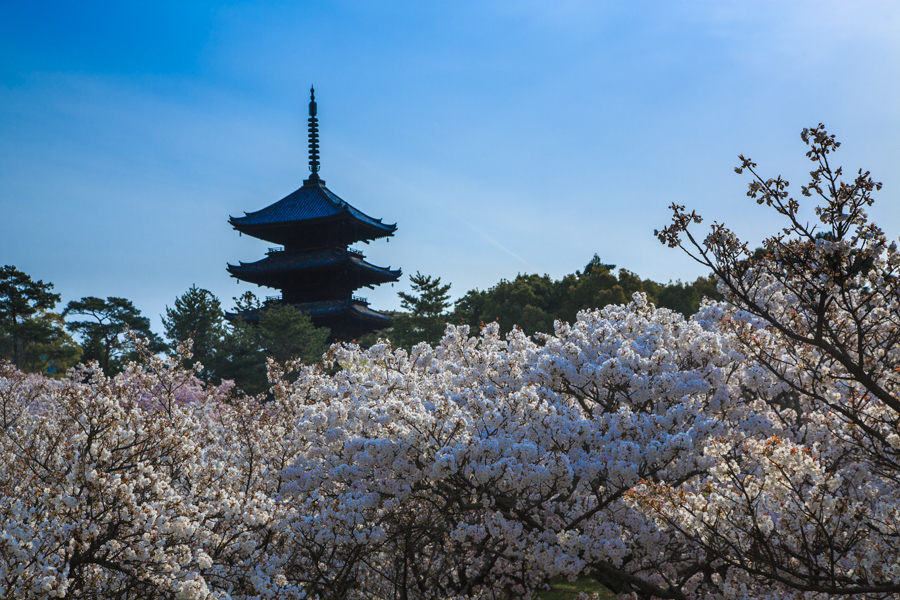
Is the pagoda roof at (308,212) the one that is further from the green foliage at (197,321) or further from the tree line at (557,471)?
the tree line at (557,471)

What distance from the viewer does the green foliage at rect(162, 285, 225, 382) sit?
34.3 meters

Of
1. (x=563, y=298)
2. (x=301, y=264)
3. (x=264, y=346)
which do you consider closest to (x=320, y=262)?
(x=301, y=264)

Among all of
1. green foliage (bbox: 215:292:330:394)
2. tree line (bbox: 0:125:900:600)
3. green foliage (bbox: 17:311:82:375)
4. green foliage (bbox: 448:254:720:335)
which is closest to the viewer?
tree line (bbox: 0:125:900:600)

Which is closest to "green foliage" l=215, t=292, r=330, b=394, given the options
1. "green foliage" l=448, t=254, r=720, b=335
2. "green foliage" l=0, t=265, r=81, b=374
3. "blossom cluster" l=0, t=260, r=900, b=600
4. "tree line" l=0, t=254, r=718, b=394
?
"tree line" l=0, t=254, r=718, b=394

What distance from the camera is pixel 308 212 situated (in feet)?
126

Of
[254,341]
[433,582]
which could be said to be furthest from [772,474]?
[254,341]

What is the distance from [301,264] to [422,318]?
8552 mm

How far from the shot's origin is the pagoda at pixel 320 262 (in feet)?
123

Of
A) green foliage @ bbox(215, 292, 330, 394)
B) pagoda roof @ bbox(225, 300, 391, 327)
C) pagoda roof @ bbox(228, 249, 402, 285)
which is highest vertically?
pagoda roof @ bbox(228, 249, 402, 285)

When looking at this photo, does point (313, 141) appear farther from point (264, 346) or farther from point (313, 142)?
point (264, 346)

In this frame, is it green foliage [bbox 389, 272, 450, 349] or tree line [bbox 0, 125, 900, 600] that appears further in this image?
green foliage [bbox 389, 272, 450, 349]

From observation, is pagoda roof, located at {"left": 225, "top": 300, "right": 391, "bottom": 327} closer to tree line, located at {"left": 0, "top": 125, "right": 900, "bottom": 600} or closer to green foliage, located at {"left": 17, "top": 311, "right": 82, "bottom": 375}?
green foliage, located at {"left": 17, "top": 311, "right": 82, "bottom": 375}

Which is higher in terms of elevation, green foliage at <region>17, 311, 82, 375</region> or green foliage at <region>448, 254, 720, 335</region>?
green foliage at <region>448, 254, 720, 335</region>

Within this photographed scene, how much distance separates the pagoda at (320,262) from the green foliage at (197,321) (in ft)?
8.56
